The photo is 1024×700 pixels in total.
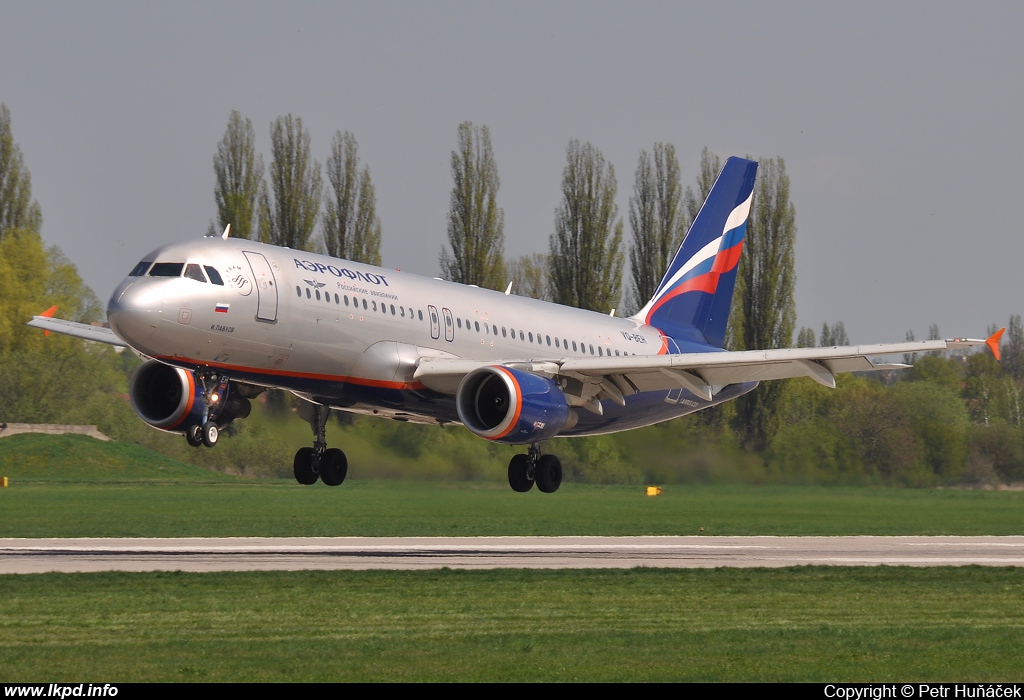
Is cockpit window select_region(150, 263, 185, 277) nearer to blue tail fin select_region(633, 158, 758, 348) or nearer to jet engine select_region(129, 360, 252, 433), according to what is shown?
jet engine select_region(129, 360, 252, 433)

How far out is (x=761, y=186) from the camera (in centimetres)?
8506

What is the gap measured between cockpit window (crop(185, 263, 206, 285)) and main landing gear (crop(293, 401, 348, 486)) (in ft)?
27.3

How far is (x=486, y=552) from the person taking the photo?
39.8m

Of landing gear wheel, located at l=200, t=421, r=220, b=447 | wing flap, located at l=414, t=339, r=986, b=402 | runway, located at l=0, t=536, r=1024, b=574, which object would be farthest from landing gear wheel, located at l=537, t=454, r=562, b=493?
landing gear wheel, located at l=200, t=421, r=220, b=447

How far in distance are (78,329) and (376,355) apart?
32.1 ft

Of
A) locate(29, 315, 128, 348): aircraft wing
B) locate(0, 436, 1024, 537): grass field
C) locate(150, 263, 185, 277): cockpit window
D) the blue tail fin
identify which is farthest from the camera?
locate(0, 436, 1024, 537): grass field

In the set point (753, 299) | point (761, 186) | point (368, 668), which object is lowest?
point (368, 668)

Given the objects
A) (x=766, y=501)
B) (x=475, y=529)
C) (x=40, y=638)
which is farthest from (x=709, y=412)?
(x=40, y=638)

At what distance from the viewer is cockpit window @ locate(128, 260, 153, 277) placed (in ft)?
100

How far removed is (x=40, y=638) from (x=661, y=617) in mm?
10462

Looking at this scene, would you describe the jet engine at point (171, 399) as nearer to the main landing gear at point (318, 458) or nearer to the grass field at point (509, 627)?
the main landing gear at point (318, 458)

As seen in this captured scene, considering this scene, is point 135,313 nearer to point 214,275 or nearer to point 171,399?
point 214,275

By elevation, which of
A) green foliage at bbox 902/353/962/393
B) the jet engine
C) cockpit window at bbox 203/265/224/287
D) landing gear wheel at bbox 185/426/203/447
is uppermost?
green foliage at bbox 902/353/962/393

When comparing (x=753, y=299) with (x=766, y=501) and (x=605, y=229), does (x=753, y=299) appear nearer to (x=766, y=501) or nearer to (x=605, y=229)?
(x=605, y=229)
